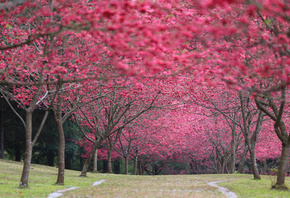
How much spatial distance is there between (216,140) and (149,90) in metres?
15.9

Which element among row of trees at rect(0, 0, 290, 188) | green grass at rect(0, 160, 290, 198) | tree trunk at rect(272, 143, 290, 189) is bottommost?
green grass at rect(0, 160, 290, 198)

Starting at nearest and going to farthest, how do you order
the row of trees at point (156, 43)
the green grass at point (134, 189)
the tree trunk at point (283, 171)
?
the row of trees at point (156, 43), the green grass at point (134, 189), the tree trunk at point (283, 171)

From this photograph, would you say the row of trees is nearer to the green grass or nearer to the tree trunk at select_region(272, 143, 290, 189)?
the tree trunk at select_region(272, 143, 290, 189)

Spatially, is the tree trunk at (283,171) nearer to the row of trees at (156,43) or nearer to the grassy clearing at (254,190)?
the row of trees at (156,43)

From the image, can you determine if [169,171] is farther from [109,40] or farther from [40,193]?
[109,40]

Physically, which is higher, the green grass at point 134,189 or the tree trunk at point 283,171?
the tree trunk at point 283,171

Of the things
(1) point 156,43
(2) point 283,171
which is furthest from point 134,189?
(1) point 156,43

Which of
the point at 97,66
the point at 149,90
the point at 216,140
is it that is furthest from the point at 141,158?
the point at 97,66

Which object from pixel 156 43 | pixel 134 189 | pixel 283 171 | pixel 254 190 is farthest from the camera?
pixel 134 189

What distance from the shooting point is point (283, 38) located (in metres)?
6.32

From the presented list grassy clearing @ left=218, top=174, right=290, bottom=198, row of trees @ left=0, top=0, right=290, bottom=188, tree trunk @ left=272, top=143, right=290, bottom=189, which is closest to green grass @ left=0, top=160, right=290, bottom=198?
grassy clearing @ left=218, top=174, right=290, bottom=198

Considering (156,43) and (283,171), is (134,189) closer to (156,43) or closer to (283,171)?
(283,171)

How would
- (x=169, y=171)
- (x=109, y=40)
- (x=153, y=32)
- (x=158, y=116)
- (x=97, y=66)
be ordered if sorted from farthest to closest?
(x=169, y=171) → (x=158, y=116) → (x=97, y=66) → (x=109, y=40) → (x=153, y=32)

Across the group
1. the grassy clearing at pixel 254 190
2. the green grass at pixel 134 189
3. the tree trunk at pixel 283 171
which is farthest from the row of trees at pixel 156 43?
the green grass at pixel 134 189
